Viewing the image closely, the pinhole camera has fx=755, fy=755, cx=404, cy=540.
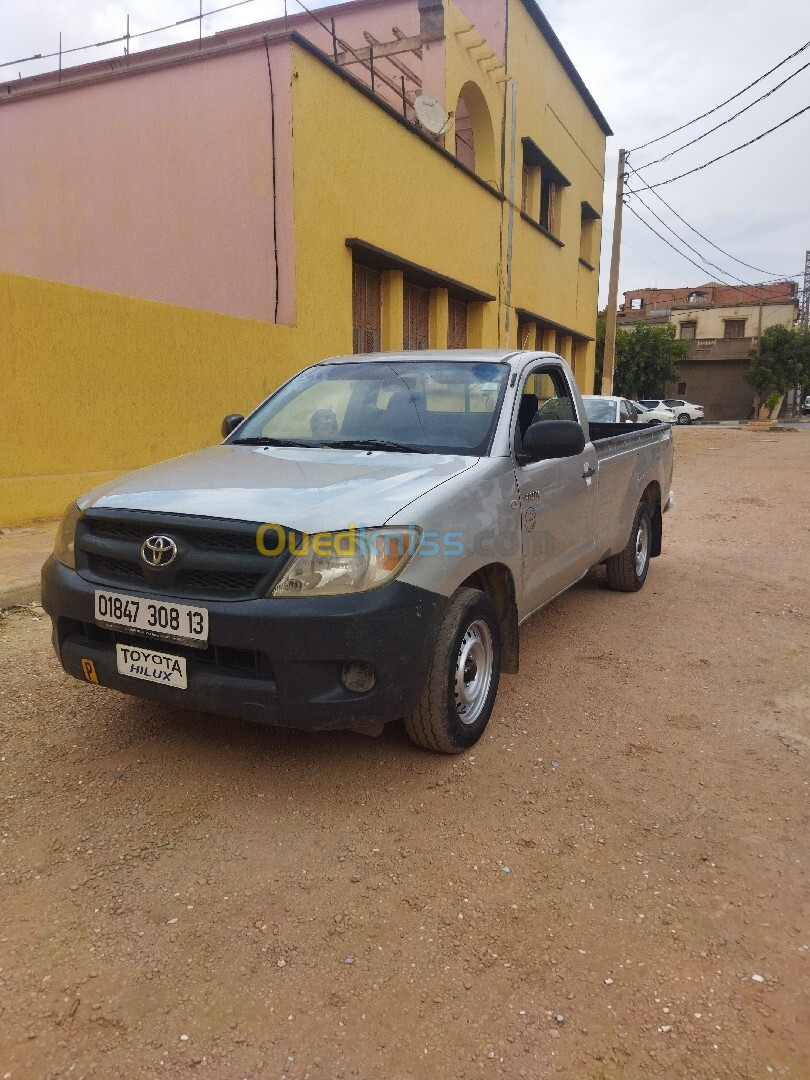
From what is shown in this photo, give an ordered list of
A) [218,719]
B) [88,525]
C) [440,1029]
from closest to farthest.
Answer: [440,1029]
[88,525]
[218,719]

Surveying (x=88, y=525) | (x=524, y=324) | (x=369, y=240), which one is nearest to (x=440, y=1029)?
(x=88, y=525)

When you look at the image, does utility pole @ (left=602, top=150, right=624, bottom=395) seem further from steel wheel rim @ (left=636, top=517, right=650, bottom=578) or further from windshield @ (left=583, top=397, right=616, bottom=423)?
steel wheel rim @ (left=636, top=517, right=650, bottom=578)

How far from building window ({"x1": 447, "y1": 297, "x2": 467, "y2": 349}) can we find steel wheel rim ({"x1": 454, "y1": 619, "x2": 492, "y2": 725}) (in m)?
12.0

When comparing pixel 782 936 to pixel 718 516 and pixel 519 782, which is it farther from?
pixel 718 516

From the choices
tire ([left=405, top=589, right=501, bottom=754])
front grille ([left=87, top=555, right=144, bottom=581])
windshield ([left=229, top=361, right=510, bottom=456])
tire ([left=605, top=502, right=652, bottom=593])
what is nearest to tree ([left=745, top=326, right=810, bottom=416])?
tire ([left=605, top=502, right=652, bottom=593])

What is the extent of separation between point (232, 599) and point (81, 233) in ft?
36.5

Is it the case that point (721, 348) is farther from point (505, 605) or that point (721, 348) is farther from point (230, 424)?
point (505, 605)

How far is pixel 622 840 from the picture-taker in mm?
2541

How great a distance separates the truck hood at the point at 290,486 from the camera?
2.61 m

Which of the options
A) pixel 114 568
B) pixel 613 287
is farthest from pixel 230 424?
pixel 613 287

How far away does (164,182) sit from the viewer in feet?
34.4

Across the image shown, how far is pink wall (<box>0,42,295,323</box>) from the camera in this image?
9.66 metres

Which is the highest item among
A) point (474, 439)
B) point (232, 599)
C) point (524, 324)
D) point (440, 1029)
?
point (524, 324)

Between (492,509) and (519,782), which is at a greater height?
(492,509)
